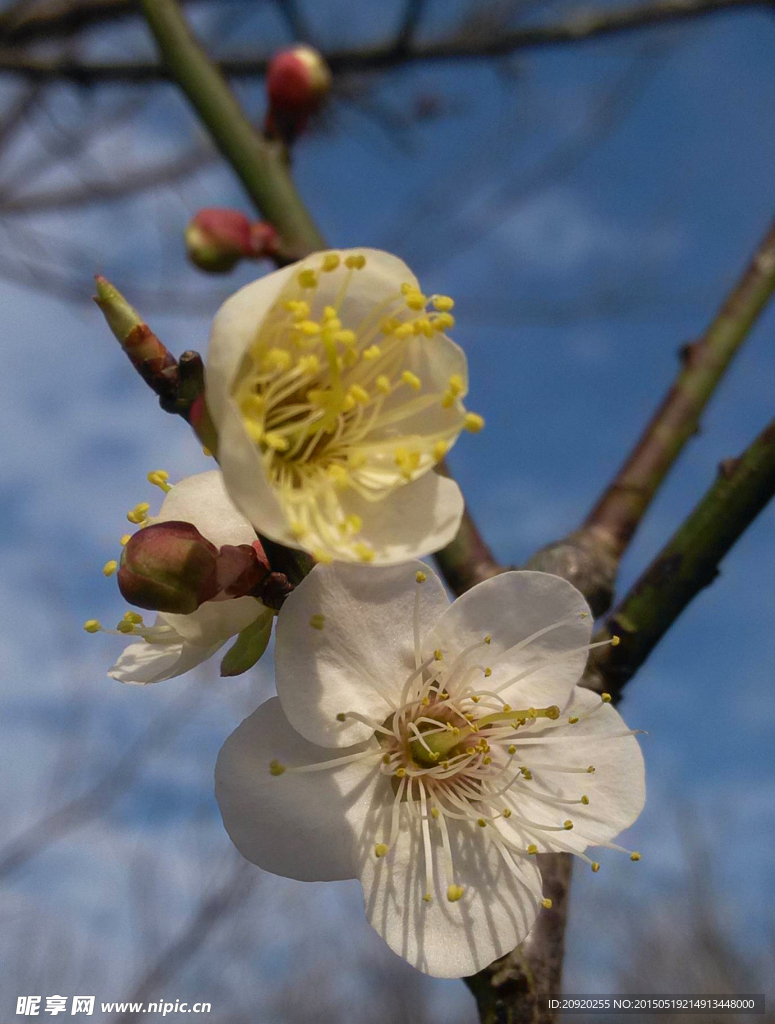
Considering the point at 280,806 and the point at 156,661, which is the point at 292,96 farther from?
the point at 280,806

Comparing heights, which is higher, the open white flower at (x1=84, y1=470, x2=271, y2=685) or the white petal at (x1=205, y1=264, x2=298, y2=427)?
the white petal at (x1=205, y1=264, x2=298, y2=427)

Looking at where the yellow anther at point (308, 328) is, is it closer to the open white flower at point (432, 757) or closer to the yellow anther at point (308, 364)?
the yellow anther at point (308, 364)

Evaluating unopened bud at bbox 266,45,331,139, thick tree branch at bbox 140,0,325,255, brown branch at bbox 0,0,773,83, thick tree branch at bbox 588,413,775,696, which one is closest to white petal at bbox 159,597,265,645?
thick tree branch at bbox 588,413,775,696

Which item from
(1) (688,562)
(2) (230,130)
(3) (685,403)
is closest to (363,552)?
(1) (688,562)

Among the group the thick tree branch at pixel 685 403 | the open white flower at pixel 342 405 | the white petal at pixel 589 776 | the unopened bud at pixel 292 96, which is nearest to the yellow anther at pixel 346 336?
the open white flower at pixel 342 405

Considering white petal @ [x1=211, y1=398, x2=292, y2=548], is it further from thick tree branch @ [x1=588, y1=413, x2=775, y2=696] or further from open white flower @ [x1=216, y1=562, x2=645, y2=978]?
thick tree branch @ [x1=588, y1=413, x2=775, y2=696]

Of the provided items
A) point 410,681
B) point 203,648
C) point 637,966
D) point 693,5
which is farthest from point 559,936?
point 637,966

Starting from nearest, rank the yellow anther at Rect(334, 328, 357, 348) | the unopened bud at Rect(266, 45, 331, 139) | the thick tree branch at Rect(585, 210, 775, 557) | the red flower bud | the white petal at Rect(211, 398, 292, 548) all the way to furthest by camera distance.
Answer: the white petal at Rect(211, 398, 292, 548) → the yellow anther at Rect(334, 328, 357, 348) → the thick tree branch at Rect(585, 210, 775, 557) → the red flower bud → the unopened bud at Rect(266, 45, 331, 139)
